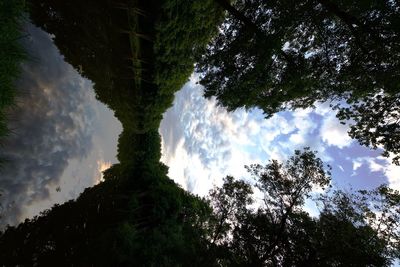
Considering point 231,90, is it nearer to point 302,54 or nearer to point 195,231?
point 302,54

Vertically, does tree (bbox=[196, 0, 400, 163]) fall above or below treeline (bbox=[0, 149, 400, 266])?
above

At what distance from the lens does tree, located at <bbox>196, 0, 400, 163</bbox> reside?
9.42 meters

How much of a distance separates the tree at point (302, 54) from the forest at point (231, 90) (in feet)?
0.17

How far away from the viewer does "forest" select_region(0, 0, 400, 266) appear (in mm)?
10594

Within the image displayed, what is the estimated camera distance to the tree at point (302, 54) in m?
9.42

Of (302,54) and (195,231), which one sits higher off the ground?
(302,54)

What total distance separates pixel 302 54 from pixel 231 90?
12.6ft

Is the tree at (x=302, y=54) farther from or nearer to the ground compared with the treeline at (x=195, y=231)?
farther from the ground

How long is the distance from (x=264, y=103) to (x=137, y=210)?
13.3 m

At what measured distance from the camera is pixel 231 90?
13805 mm

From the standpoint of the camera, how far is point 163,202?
21516 mm

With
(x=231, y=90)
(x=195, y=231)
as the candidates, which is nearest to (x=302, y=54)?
(x=231, y=90)

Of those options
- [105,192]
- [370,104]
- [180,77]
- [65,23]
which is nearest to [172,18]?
[180,77]

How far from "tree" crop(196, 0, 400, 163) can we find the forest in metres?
0.05
